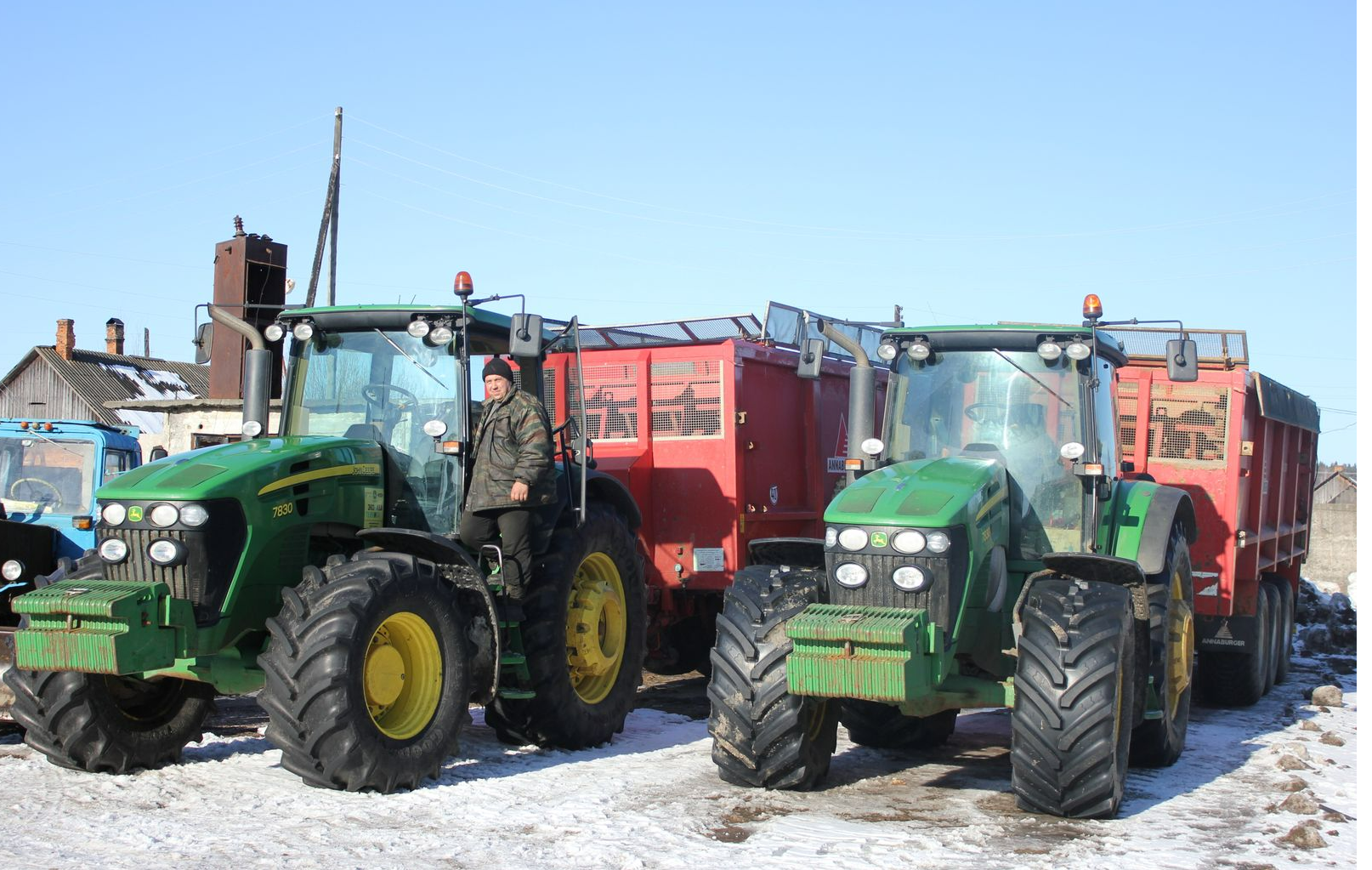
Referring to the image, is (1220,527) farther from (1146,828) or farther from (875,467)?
(1146,828)

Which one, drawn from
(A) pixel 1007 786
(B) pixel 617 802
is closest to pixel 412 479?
(B) pixel 617 802

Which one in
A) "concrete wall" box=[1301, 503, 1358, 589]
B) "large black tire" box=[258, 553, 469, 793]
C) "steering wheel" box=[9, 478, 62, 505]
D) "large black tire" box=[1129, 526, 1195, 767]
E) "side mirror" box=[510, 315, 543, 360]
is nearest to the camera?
"large black tire" box=[258, 553, 469, 793]

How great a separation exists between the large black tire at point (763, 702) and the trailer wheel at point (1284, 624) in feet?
21.4

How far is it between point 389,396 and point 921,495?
10.7 ft

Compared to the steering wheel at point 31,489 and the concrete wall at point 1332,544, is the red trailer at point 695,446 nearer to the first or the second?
the steering wheel at point 31,489

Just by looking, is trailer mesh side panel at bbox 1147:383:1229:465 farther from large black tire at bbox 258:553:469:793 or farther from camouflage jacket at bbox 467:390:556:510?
large black tire at bbox 258:553:469:793

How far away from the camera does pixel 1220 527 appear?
395 inches

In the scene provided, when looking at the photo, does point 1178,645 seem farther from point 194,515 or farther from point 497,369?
point 194,515

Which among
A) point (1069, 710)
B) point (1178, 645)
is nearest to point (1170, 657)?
point (1178, 645)

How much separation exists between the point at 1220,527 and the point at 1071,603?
163 inches

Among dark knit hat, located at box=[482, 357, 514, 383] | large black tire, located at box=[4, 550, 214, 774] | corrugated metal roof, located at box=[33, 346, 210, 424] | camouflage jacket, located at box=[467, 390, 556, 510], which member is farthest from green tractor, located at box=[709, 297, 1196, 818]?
corrugated metal roof, located at box=[33, 346, 210, 424]

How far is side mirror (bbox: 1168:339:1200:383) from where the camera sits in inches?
292

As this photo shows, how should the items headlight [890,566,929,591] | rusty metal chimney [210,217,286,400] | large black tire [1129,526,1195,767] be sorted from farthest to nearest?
rusty metal chimney [210,217,286,400]
large black tire [1129,526,1195,767]
headlight [890,566,929,591]

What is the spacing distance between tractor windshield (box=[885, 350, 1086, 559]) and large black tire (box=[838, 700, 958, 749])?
4.34ft
